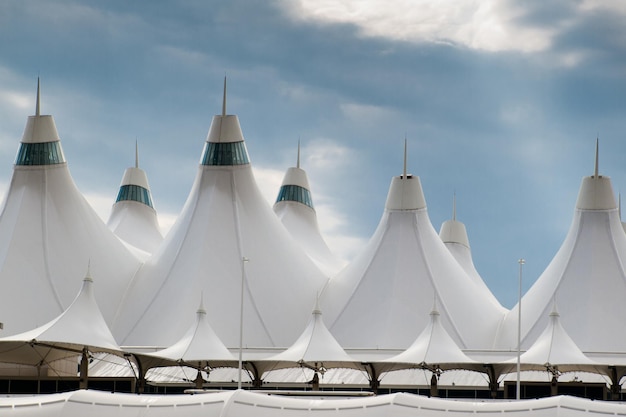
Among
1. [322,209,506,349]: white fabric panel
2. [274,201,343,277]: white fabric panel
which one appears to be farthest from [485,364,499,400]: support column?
[274,201,343,277]: white fabric panel

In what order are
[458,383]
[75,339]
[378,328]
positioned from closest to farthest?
[75,339]
[458,383]
[378,328]

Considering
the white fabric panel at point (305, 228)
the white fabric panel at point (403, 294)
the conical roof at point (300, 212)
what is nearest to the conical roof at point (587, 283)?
the white fabric panel at point (403, 294)

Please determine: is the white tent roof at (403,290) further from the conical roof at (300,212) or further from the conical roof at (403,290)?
the conical roof at (300,212)

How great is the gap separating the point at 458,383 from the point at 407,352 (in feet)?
19.6

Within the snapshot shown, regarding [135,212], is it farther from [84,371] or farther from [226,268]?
[84,371]

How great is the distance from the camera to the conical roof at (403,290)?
69875mm

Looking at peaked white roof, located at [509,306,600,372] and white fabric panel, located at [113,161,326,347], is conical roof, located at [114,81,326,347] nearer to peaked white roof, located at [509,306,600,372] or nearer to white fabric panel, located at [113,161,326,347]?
white fabric panel, located at [113,161,326,347]

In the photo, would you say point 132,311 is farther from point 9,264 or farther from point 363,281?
point 363,281

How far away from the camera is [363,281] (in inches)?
2830

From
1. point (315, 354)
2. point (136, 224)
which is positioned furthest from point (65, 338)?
point (136, 224)

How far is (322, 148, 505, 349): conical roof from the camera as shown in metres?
69.9

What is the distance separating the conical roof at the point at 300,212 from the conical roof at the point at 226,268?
10.9 metres

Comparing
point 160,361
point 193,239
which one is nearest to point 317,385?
point 160,361

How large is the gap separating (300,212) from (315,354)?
3267cm
